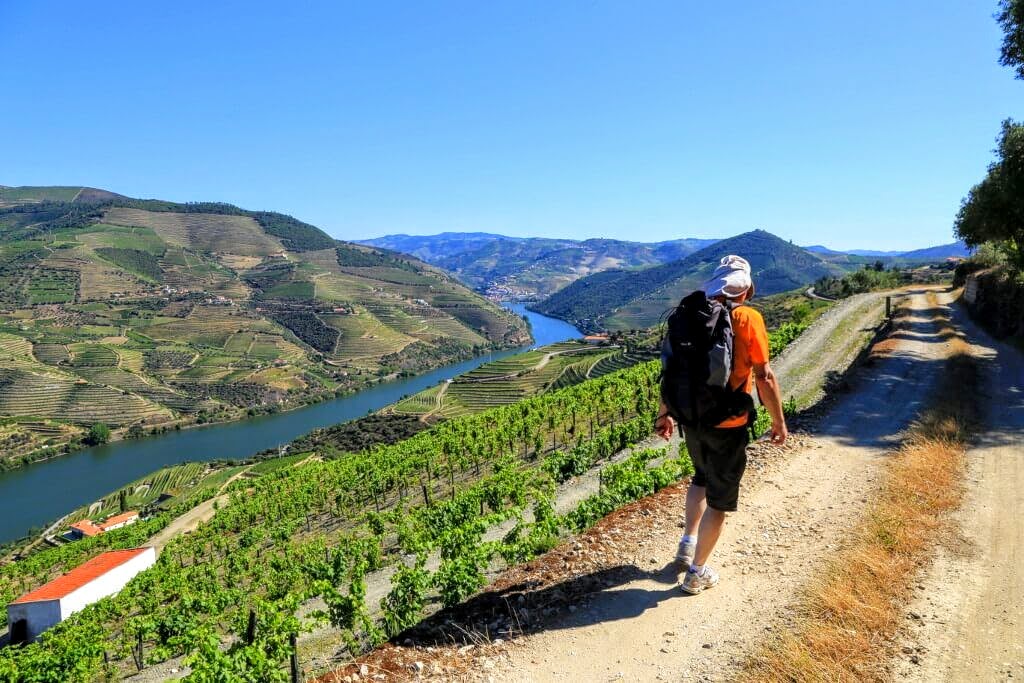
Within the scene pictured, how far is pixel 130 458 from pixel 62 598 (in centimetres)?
8971

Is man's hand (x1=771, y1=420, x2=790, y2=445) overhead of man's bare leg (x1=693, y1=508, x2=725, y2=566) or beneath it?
overhead

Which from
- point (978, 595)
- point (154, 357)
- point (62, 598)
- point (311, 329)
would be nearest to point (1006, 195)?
point (978, 595)

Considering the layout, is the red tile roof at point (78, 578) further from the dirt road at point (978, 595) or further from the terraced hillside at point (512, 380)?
the terraced hillside at point (512, 380)

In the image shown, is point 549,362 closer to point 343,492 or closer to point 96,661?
point 343,492

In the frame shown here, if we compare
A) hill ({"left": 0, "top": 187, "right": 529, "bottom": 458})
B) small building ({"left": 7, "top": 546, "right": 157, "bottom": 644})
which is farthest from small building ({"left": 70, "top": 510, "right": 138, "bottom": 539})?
hill ({"left": 0, "top": 187, "right": 529, "bottom": 458})

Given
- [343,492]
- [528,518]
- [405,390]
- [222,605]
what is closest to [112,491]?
[405,390]

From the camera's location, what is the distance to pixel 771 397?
4152 millimetres

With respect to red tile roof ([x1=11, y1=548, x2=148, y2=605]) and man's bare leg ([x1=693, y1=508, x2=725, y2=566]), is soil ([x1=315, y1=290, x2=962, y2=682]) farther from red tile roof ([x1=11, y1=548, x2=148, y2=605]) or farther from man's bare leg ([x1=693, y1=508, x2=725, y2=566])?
red tile roof ([x1=11, y1=548, x2=148, y2=605])

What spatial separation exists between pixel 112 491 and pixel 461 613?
108m

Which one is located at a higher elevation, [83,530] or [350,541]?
[350,541]

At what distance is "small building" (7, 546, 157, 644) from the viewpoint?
29.1 metres

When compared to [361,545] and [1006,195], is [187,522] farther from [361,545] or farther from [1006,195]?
[1006,195]

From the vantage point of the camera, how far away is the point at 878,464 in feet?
24.6

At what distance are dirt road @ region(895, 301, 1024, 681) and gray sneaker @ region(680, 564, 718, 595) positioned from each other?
54.6 inches
